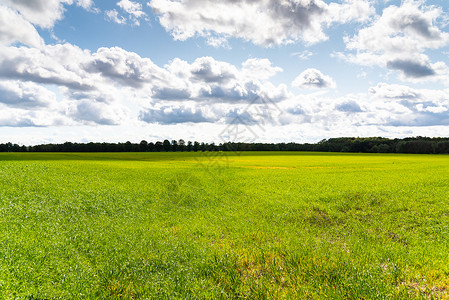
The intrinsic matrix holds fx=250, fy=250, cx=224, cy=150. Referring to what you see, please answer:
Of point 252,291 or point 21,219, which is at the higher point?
point 21,219

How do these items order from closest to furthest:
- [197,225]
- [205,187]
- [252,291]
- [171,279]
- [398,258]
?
[252,291] → [171,279] → [398,258] → [197,225] → [205,187]

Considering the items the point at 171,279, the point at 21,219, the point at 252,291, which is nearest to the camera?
the point at 252,291

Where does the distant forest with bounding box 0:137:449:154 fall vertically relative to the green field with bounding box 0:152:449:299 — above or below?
above

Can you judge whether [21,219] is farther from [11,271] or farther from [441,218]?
[441,218]

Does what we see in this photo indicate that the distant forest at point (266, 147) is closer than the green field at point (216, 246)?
No

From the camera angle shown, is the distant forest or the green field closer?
the green field

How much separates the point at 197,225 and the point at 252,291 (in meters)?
7.32

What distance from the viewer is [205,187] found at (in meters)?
27.3

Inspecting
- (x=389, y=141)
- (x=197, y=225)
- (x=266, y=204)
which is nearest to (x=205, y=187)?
(x=266, y=204)

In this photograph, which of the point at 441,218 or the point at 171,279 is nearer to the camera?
the point at 171,279

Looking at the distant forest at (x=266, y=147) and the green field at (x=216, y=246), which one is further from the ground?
the distant forest at (x=266, y=147)

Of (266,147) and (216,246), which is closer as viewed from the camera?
(216,246)

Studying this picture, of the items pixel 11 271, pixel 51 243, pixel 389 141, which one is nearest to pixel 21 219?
pixel 51 243

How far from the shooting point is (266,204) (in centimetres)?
1997
